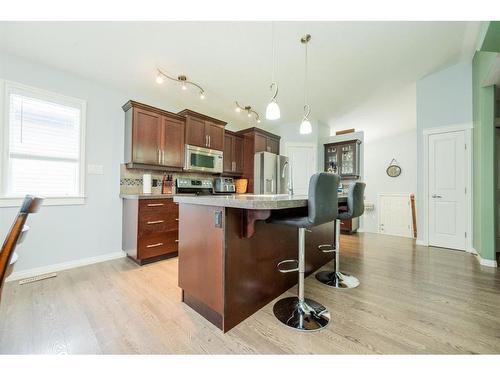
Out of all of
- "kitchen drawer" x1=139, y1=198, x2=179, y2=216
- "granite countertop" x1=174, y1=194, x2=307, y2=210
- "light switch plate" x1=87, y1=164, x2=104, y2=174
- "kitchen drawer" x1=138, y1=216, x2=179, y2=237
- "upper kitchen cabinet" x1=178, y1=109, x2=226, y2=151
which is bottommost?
"kitchen drawer" x1=138, y1=216, x2=179, y2=237

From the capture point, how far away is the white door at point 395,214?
534 centimetres

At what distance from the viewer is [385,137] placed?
5.95 metres

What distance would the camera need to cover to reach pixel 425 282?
213cm

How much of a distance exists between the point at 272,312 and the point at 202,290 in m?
0.57

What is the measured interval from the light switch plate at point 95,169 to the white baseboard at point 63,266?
3.75ft

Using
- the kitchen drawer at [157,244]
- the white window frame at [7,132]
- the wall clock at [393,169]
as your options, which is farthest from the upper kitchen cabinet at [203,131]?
the wall clock at [393,169]

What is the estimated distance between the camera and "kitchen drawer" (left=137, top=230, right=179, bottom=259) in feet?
8.68

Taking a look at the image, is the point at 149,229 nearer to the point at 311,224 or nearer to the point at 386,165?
the point at 311,224

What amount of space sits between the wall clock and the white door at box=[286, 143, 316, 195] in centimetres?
244

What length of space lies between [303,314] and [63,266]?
2.83 m

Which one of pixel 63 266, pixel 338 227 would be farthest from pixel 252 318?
pixel 63 266

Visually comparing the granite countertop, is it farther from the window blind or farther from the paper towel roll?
the window blind

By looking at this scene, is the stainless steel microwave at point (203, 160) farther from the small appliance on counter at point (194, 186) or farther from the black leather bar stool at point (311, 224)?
the black leather bar stool at point (311, 224)

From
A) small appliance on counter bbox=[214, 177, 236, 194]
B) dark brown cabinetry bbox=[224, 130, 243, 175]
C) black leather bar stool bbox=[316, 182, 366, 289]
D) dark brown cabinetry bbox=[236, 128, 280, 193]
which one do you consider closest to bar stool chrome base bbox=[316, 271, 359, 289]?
black leather bar stool bbox=[316, 182, 366, 289]
